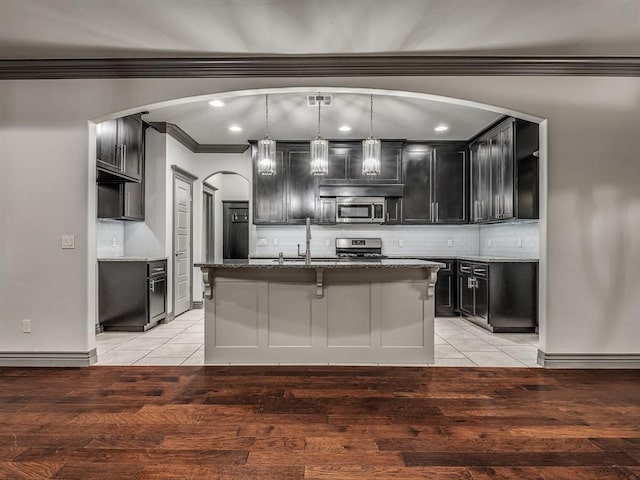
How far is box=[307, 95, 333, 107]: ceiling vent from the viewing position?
4.13 meters

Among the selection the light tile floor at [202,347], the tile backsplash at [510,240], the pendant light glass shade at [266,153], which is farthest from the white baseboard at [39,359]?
the tile backsplash at [510,240]

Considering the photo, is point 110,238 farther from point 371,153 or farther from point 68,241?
point 371,153

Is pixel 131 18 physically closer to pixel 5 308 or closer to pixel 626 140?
pixel 5 308

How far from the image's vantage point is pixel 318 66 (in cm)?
331

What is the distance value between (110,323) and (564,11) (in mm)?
5361

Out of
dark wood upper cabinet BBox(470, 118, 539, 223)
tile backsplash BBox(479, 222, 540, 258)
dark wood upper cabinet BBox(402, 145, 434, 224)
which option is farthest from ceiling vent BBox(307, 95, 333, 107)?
tile backsplash BBox(479, 222, 540, 258)

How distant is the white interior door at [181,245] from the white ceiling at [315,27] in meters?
2.64

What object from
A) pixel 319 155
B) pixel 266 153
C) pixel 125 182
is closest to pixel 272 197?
pixel 125 182

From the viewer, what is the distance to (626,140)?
333cm

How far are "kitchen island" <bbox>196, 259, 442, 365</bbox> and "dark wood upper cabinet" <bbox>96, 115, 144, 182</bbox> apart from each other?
6.40ft

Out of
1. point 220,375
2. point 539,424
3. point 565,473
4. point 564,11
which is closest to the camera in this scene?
point 565,473

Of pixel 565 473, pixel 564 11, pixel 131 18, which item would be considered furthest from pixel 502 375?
pixel 131 18

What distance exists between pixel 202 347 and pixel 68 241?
1618mm

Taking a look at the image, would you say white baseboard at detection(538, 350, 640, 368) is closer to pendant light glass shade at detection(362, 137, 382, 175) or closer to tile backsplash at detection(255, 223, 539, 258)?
pendant light glass shade at detection(362, 137, 382, 175)
